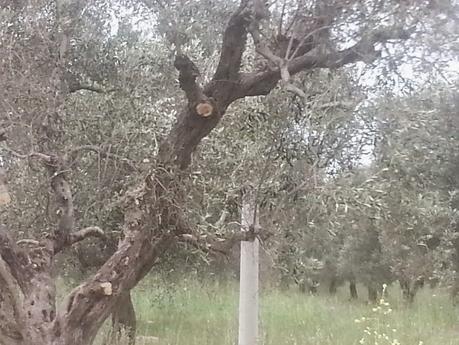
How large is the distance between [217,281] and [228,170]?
359cm

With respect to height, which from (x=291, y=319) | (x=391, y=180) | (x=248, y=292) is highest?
(x=391, y=180)

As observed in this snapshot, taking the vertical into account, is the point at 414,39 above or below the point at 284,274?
above

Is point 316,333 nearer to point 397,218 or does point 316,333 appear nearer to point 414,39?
point 397,218

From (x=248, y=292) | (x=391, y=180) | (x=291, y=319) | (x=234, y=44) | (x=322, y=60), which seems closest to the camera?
(x=322, y=60)

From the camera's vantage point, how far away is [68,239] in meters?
4.90

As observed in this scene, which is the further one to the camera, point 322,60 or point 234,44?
point 234,44

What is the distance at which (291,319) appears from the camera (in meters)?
11.4

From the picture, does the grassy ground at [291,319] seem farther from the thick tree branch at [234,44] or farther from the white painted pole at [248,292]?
the thick tree branch at [234,44]

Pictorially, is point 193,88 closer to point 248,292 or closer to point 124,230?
point 124,230

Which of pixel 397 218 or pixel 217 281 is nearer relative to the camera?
pixel 397 218

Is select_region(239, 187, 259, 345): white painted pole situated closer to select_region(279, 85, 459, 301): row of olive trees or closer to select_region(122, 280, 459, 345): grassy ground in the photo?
select_region(279, 85, 459, 301): row of olive trees

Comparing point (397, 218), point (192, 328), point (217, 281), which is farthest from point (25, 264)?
point (192, 328)

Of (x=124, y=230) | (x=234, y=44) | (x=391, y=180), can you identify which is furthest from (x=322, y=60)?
(x=124, y=230)

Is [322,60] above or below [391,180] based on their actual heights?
above
